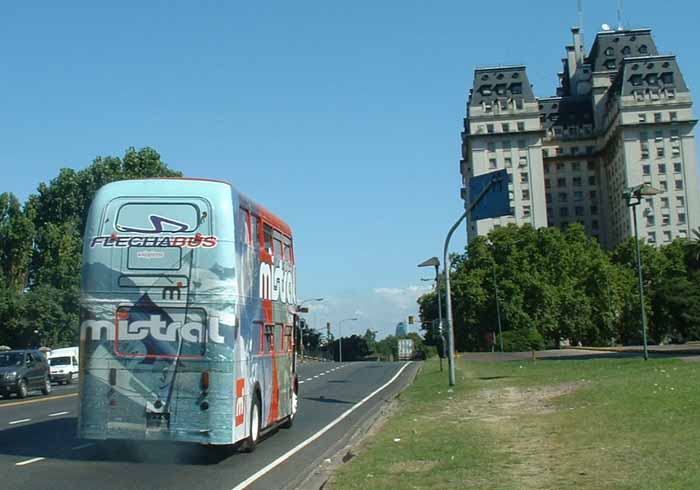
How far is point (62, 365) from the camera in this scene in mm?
51312

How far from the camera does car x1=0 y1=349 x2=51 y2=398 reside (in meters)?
33.5

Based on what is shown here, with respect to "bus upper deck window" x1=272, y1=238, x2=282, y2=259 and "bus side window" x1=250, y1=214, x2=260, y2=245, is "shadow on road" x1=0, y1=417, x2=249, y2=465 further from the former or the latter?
"bus upper deck window" x1=272, y1=238, x2=282, y2=259

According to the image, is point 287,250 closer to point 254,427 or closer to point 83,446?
point 254,427

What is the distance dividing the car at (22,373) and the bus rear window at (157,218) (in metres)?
23.0

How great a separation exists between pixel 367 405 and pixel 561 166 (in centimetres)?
11722

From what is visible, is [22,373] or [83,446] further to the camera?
[22,373]

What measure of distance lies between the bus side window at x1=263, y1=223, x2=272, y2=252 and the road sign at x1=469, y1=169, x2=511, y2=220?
33.0ft

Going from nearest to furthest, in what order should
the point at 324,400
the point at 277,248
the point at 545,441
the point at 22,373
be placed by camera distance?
the point at 545,441 → the point at 277,248 → the point at 324,400 → the point at 22,373

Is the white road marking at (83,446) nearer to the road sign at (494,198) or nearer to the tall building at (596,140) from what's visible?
the road sign at (494,198)

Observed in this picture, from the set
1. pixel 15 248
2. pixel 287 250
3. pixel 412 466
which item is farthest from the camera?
pixel 15 248

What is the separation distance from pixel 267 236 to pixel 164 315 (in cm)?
334

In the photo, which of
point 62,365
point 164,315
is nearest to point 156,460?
point 164,315

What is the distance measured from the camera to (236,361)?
1314 centimetres

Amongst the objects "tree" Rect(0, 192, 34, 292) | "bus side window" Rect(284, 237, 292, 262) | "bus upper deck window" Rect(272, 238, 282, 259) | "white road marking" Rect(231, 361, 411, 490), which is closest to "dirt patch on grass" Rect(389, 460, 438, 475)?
"white road marking" Rect(231, 361, 411, 490)
